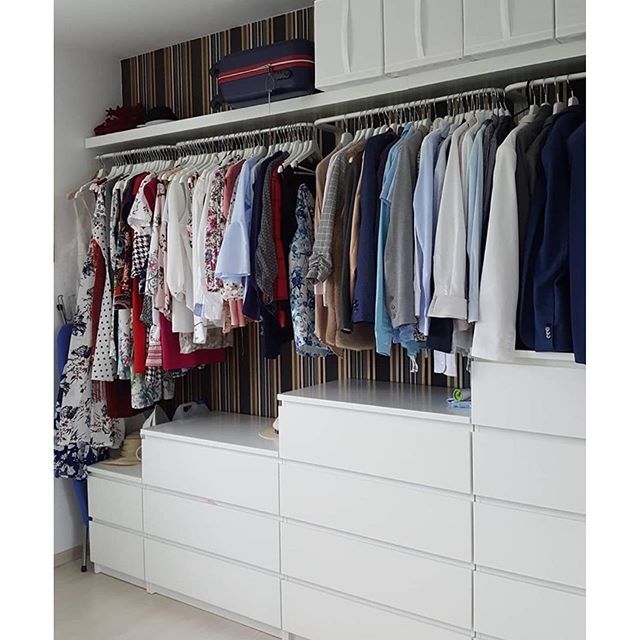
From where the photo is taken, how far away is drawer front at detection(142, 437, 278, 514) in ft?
9.60

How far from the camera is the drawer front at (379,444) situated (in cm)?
242

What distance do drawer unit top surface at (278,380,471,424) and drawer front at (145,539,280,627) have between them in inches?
29.3

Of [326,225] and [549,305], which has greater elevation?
[326,225]

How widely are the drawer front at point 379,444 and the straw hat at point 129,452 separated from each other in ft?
3.66

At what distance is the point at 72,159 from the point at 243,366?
1.35 m

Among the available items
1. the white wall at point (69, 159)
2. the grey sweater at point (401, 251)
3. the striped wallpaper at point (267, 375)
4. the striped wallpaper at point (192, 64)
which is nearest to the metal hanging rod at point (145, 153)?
the white wall at point (69, 159)

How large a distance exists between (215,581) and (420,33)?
225cm

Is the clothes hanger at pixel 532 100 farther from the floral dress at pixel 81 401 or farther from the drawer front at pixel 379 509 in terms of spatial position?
the floral dress at pixel 81 401

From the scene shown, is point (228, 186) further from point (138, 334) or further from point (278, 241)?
point (138, 334)

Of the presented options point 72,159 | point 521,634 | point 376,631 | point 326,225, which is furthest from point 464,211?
point 72,159
